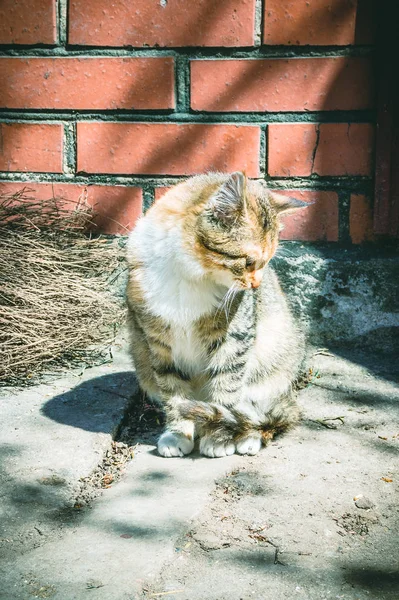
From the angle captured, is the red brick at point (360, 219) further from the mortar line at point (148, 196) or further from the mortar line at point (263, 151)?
the mortar line at point (148, 196)

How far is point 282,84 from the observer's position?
2.55 meters

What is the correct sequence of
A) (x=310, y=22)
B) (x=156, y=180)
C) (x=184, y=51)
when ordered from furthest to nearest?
(x=156, y=180) < (x=184, y=51) < (x=310, y=22)

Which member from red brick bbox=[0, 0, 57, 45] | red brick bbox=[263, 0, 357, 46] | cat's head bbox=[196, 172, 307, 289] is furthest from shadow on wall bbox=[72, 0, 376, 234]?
cat's head bbox=[196, 172, 307, 289]

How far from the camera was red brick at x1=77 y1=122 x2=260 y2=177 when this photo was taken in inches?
104

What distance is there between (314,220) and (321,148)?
27cm

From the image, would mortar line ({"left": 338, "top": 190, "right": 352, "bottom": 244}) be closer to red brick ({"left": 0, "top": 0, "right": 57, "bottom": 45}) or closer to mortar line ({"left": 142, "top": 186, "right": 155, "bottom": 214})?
mortar line ({"left": 142, "top": 186, "right": 155, "bottom": 214})

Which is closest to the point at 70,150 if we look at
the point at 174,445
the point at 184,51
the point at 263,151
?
the point at 184,51

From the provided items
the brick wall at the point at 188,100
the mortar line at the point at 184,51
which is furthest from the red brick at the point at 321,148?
the mortar line at the point at 184,51

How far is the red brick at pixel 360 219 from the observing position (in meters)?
2.58

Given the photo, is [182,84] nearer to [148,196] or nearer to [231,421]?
[148,196]

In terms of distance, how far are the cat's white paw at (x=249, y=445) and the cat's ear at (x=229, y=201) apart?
628mm

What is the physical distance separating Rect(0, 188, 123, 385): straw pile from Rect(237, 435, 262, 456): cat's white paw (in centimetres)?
79

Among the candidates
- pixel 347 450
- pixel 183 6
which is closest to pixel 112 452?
pixel 347 450

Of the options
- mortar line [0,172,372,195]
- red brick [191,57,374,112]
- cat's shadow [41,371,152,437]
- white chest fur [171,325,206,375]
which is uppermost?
red brick [191,57,374,112]
